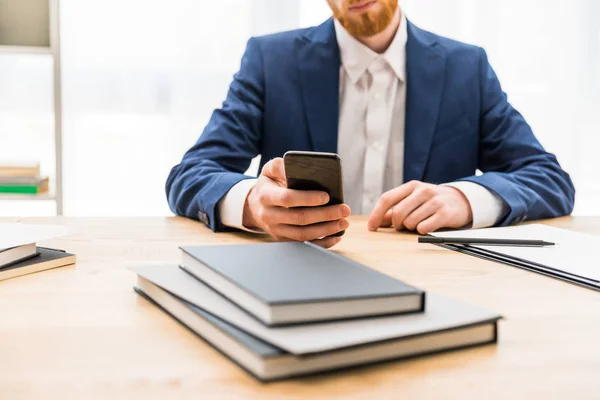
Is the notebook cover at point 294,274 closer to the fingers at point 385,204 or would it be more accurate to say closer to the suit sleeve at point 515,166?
the fingers at point 385,204

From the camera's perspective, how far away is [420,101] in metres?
1.52

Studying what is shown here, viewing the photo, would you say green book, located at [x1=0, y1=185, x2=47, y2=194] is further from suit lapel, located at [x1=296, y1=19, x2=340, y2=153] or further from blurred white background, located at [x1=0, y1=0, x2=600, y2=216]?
suit lapel, located at [x1=296, y1=19, x2=340, y2=153]

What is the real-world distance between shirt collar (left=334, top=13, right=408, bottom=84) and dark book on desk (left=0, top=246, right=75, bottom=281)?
921 mm

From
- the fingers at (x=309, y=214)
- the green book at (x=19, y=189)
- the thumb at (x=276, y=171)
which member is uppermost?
the thumb at (x=276, y=171)

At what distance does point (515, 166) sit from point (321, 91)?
1.55ft

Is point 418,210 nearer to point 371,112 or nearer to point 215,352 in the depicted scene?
point 371,112

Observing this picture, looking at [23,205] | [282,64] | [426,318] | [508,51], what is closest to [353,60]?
[282,64]

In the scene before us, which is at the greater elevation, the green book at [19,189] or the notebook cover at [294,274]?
the notebook cover at [294,274]

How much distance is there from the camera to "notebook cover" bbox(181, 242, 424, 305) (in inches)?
18.8

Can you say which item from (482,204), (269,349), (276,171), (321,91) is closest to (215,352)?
(269,349)

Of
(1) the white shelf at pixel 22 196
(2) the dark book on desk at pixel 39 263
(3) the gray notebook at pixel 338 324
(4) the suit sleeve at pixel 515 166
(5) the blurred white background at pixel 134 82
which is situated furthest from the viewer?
(5) the blurred white background at pixel 134 82

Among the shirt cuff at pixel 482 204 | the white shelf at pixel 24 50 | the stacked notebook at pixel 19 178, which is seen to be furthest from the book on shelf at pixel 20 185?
the shirt cuff at pixel 482 204

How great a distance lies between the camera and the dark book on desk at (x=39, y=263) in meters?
0.74

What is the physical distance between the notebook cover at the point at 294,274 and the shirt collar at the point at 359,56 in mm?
955
